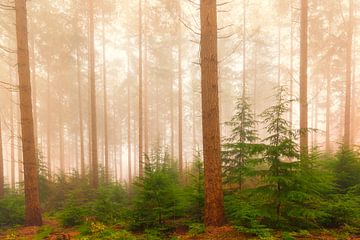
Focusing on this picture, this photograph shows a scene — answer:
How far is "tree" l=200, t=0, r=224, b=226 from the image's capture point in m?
6.86

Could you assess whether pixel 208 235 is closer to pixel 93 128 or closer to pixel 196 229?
pixel 196 229

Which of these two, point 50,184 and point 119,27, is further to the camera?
point 119,27

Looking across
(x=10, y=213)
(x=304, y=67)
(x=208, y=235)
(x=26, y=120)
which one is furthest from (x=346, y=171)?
(x=10, y=213)

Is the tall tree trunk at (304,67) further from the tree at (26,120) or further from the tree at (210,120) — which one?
the tree at (26,120)

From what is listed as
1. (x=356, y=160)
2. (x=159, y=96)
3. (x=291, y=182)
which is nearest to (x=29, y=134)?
(x=291, y=182)

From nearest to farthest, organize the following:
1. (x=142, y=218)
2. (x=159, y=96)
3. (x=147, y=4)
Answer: (x=142, y=218) < (x=147, y=4) < (x=159, y=96)

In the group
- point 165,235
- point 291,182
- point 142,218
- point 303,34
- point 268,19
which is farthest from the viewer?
point 268,19

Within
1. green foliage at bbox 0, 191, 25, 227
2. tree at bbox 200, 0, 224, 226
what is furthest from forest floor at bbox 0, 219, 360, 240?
green foliage at bbox 0, 191, 25, 227

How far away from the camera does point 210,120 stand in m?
6.90

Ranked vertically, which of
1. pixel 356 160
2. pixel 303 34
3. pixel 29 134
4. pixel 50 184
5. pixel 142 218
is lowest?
pixel 50 184

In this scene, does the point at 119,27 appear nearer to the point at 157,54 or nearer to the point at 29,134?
the point at 157,54

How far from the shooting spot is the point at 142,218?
7.57m

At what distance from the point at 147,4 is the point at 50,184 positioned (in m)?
13.5

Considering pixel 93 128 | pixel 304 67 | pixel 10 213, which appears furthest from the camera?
pixel 93 128
